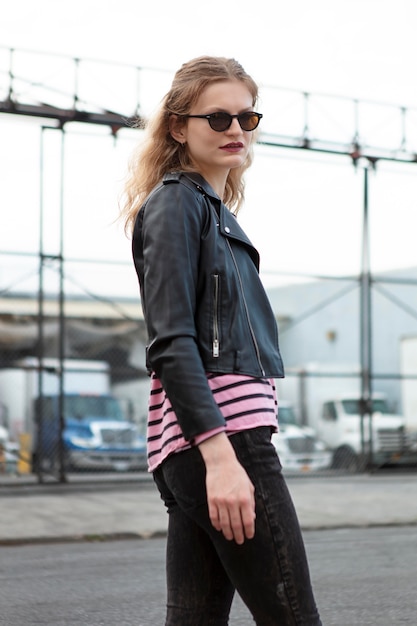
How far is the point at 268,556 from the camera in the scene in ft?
6.39

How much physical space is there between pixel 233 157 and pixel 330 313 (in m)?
19.3

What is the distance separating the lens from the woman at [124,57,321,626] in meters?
1.95

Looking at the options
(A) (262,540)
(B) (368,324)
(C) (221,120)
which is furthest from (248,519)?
(B) (368,324)

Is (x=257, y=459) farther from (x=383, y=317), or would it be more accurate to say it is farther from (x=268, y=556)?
(x=383, y=317)

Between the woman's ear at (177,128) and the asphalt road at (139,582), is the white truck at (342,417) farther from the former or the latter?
the woman's ear at (177,128)

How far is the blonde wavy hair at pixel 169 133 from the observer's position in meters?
2.25

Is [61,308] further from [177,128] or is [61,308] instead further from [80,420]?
[177,128]

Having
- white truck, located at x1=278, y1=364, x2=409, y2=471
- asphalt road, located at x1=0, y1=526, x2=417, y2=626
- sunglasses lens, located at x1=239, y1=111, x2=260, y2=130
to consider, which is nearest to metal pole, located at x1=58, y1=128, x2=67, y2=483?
asphalt road, located at x1=0, y1=526, x2=417, y2=626

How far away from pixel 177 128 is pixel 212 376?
626 millimetres

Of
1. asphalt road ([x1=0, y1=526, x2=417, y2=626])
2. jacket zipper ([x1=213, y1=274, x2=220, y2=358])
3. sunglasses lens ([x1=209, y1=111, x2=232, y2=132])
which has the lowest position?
asphalt road ([x1=0, y1=526, x2=417, y2=626])

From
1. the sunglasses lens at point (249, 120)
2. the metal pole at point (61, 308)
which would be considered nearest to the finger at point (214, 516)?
the sunglasses lens at point (249, 120)

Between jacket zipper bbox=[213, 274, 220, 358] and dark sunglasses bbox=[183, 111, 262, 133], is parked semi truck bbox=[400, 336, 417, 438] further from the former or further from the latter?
jacket zipper bbox=[213, 274, 220, 358]

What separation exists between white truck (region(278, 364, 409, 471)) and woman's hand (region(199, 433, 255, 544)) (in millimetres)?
17951

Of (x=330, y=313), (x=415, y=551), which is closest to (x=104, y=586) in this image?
(x=415, y=551)
